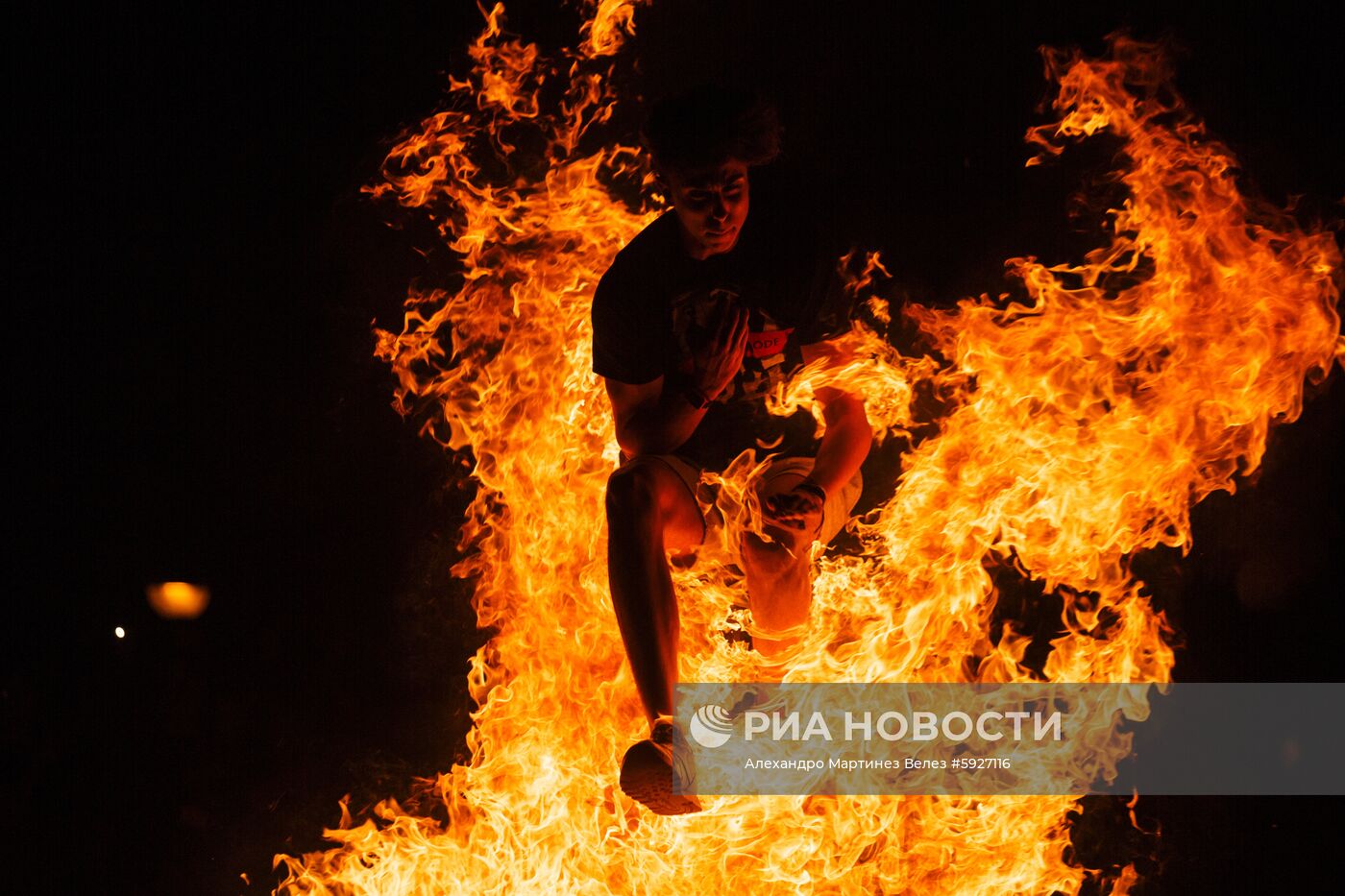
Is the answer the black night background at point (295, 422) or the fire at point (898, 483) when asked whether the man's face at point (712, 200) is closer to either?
the fire at point (898, 483)

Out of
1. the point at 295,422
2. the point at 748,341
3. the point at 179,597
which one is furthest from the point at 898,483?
the point at 179,597

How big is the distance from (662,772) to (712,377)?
1.34 metres

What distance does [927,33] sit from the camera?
4.64 m

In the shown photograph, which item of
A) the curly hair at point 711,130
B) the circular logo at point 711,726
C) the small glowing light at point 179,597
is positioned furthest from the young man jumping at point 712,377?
the small glowing light at point 179,597

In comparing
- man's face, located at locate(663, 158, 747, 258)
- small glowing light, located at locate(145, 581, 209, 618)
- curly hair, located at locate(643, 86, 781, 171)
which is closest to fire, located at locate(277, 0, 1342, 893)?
man's face, located at locate(663, 158, 747, 258)

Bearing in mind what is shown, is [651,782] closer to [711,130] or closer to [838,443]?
[838,443]

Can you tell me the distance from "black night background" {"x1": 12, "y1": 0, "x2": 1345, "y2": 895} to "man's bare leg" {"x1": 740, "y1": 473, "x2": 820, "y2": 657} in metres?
1.27

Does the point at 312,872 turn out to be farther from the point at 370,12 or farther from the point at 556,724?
the point at 370,12

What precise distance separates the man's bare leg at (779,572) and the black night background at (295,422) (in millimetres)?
1275

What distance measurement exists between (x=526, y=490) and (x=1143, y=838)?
2.87 metres

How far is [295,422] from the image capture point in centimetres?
517

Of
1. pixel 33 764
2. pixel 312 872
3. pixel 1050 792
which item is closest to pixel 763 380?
pixel 1050 792

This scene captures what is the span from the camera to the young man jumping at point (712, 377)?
3887 millimetres

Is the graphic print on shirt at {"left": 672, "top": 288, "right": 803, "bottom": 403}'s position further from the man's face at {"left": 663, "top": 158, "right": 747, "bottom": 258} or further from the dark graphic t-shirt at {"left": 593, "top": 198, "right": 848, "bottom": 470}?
the man's face at {"left": 663, "top": 158, "right": 747, "bottom": 258}
